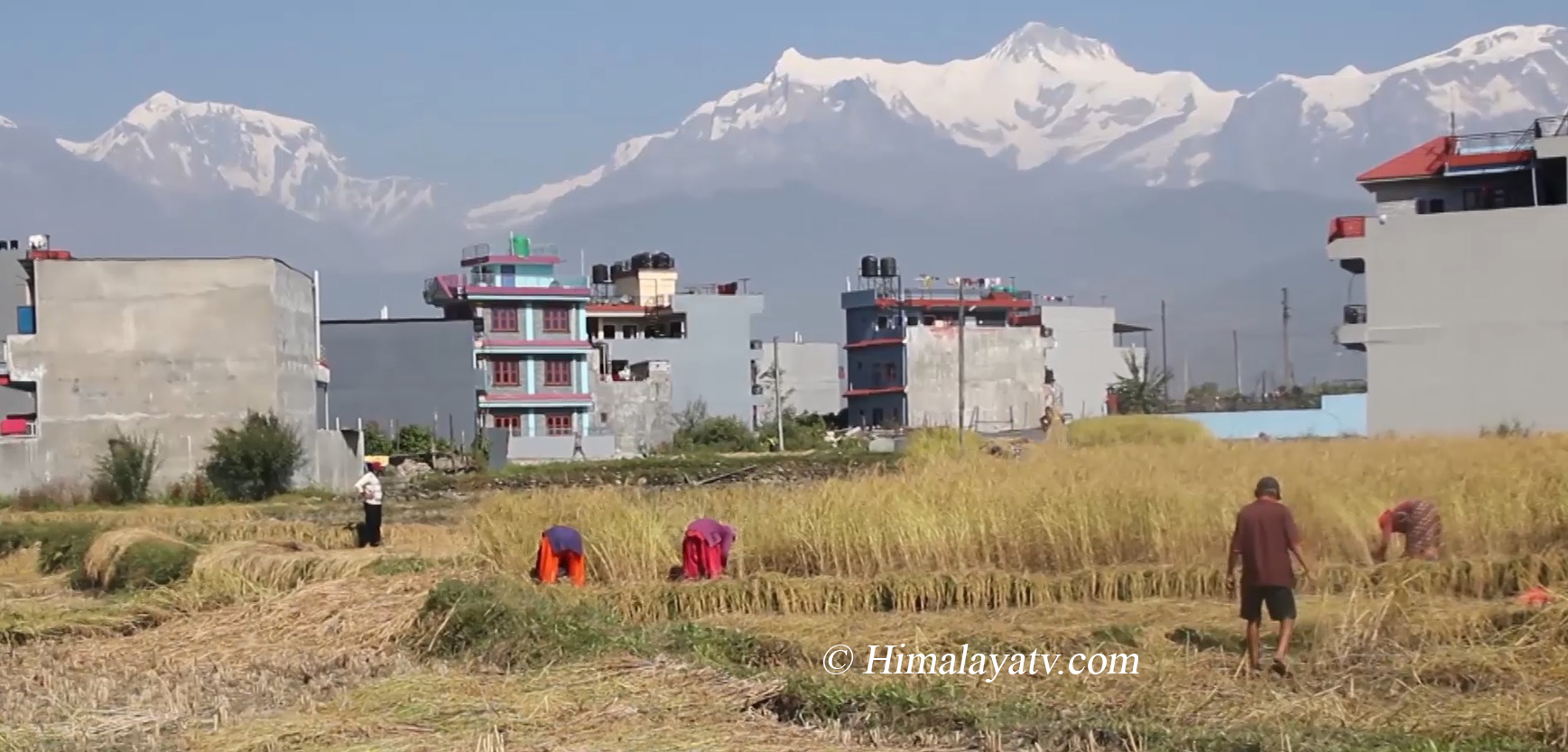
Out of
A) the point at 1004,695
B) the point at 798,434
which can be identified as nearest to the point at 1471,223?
the point at 798,434

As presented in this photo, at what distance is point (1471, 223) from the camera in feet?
159

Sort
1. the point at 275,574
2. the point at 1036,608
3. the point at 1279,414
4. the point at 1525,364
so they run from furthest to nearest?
1. the point at 1279,414
2. the point at 1525,364
3. the point at 275,574
4. the point at 1036,608

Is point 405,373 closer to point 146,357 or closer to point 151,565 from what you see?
point 146,357

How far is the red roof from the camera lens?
164 feet

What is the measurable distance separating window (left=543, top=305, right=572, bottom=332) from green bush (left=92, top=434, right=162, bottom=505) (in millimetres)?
30315

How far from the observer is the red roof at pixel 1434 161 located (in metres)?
50.0

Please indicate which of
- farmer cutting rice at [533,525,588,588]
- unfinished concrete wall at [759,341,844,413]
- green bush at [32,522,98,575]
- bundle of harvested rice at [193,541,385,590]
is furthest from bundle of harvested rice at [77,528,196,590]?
unfinished concrete wall at [759,341,844,413]

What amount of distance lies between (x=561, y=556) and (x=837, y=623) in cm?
414

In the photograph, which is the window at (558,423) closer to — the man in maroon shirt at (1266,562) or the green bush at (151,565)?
the green bush at (151,565)

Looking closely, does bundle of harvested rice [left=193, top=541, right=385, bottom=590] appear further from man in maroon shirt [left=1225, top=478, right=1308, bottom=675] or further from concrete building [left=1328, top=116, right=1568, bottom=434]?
concrete building [left=1328, top=116, right=1568, bottom=434]

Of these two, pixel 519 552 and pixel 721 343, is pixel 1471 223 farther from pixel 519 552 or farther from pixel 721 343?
pixel 721 343

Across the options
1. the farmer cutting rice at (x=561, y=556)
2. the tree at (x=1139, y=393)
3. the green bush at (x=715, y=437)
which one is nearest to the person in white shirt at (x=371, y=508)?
the farmer cutting rice at (x=561, y=556)

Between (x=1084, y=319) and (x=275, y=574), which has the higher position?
(x=1084, y=319)

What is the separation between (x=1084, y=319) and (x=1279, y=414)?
28.3m
